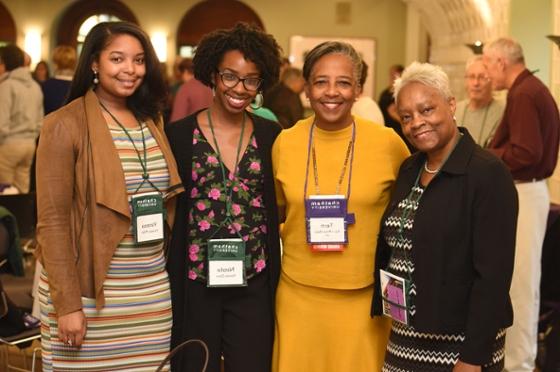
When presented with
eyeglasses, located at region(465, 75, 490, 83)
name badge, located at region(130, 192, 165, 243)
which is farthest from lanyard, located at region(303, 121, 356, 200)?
eyeglasses, located at region(465, 75, 490, 83)

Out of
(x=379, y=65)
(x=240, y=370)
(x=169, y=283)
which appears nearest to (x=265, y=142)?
(x=169, y=283)

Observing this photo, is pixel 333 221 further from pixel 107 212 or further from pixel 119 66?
pixel 119 66

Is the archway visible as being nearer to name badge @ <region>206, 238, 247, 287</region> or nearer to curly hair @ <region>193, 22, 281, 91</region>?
curly hair @ <region>193, 22, 281, 91</region>

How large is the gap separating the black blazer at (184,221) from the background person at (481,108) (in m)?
2.14

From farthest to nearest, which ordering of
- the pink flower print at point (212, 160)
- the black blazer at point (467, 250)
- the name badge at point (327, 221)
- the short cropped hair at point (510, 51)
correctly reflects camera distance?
the short cropped hair at point (510, 51) < the pink flower print at point (212, 160) < the name badge at point (327, 221) < the black blazer at point (467, 250)

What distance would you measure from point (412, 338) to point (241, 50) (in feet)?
3.69

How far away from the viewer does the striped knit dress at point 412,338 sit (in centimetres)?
254

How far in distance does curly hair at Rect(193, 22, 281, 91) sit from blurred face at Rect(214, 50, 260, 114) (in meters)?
0.02

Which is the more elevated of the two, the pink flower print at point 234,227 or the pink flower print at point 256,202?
the pink flower print at point 256,202

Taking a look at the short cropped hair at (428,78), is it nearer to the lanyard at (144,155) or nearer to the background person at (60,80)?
the lanyard at (144,155)

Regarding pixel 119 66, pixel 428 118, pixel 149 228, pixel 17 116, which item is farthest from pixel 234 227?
pixel 17 116

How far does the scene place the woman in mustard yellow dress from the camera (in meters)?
2.81

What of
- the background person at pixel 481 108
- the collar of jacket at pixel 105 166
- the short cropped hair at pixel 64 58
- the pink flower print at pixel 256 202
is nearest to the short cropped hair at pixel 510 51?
the background person at pixel 481 108

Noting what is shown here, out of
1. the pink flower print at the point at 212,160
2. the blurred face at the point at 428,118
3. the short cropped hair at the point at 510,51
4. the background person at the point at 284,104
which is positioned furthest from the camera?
the background person at the point at 284,104
